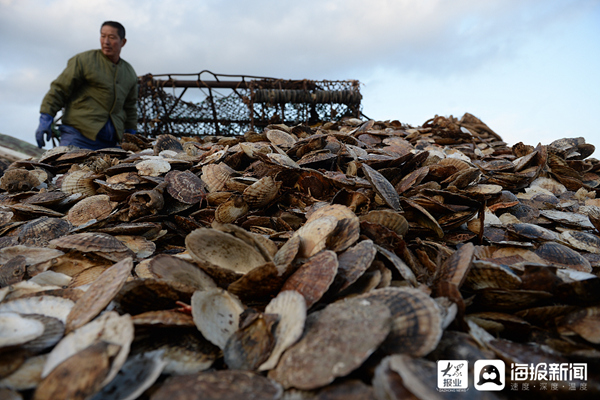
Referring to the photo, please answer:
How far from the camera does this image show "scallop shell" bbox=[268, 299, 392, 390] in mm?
1165

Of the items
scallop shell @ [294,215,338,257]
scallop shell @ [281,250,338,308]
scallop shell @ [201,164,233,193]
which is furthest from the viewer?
scallop shell @ [201,164,233,193]

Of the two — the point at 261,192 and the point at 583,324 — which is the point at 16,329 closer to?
the point at 261,192

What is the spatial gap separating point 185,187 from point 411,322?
2192 mm

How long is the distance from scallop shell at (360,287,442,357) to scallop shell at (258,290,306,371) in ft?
0.93

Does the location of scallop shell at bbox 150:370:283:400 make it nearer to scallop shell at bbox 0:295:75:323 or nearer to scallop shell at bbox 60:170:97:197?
scallop shell at bbox 0:295:75:323

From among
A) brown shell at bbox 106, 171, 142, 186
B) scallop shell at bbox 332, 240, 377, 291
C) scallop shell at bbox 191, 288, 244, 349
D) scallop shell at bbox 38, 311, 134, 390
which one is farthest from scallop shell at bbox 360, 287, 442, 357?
brown shell at bbox 106, 171, 142, 186

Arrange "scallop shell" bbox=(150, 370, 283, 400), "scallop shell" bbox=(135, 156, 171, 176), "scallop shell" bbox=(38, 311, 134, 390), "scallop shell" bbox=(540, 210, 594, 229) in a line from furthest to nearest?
1. "scallop shell" bbox=(135, 156, 171, 176)
2. "scallop shell" bbox=(540, 210, 594, 229)
3. "scallop shell" bbox=(38, 311, 134, 390)
4. "scallop shell" bbox=(150, 370, 283, 400)

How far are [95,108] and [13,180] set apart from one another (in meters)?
2.62

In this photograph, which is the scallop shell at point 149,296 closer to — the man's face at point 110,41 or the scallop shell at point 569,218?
the scallop shell at point 569,218

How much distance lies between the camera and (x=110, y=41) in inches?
222

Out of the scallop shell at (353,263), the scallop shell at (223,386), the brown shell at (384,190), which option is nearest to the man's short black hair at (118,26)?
the brown shell at (384,190)

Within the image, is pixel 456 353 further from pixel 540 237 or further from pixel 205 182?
pixel 205 182

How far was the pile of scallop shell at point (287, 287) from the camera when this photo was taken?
1188 mm

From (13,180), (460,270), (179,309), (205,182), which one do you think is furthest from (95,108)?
(460,270)
